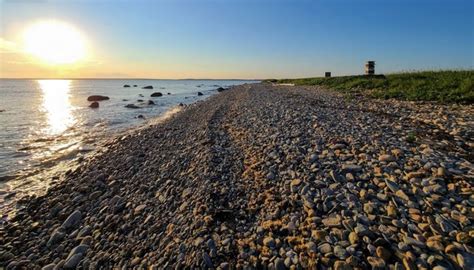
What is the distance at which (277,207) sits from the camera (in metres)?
5.11

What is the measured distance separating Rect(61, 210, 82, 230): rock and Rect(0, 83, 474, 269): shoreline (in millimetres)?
24

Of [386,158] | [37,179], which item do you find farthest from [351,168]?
[37,179]

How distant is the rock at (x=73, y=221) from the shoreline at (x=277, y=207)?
2cm

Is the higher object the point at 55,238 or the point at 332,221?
the point at 332,221

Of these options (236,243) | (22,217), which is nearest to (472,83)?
(236,243)

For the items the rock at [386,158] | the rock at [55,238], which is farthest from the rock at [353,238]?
the rock at [55,238]

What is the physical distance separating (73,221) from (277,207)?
4.81m

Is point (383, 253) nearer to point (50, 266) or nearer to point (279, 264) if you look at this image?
point (279, 264)

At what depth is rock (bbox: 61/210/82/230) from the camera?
585 cm

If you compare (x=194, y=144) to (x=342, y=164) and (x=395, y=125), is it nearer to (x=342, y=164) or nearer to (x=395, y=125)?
(x=342, y=164)

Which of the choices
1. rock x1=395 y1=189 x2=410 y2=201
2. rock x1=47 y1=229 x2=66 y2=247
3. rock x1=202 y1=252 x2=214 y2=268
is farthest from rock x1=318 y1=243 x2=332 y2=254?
rock x1=47 y1=229 x2=66 y2=247

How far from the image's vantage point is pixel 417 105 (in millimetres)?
13891

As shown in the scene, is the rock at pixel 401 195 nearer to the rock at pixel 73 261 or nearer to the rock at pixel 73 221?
the rock at pixel 73 261

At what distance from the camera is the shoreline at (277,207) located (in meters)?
3.83
